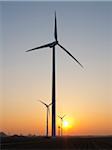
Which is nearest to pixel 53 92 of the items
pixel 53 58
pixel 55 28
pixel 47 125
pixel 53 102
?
pixel 53 102

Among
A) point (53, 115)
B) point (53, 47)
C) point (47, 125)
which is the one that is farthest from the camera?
point (47, 125)

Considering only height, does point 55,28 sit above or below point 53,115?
above

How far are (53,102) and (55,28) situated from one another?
65.7ft

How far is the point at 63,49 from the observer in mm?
112938

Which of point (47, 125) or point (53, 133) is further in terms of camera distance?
point (47, 125)

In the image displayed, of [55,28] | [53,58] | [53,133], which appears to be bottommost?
[53,133]

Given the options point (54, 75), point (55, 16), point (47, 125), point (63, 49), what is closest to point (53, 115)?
point (54, 75)

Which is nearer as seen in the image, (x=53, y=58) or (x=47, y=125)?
(x=53, y=58)

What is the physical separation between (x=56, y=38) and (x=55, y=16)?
5.95 m

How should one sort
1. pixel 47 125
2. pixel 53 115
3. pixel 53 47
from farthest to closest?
pixel 47 125
pixel 53 47
pixel 53 115

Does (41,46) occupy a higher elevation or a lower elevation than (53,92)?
higher

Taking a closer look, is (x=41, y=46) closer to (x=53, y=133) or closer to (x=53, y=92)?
(x=53, y=92)

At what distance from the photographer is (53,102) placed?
11256 centimetres

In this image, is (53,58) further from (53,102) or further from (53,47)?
(53,102)
